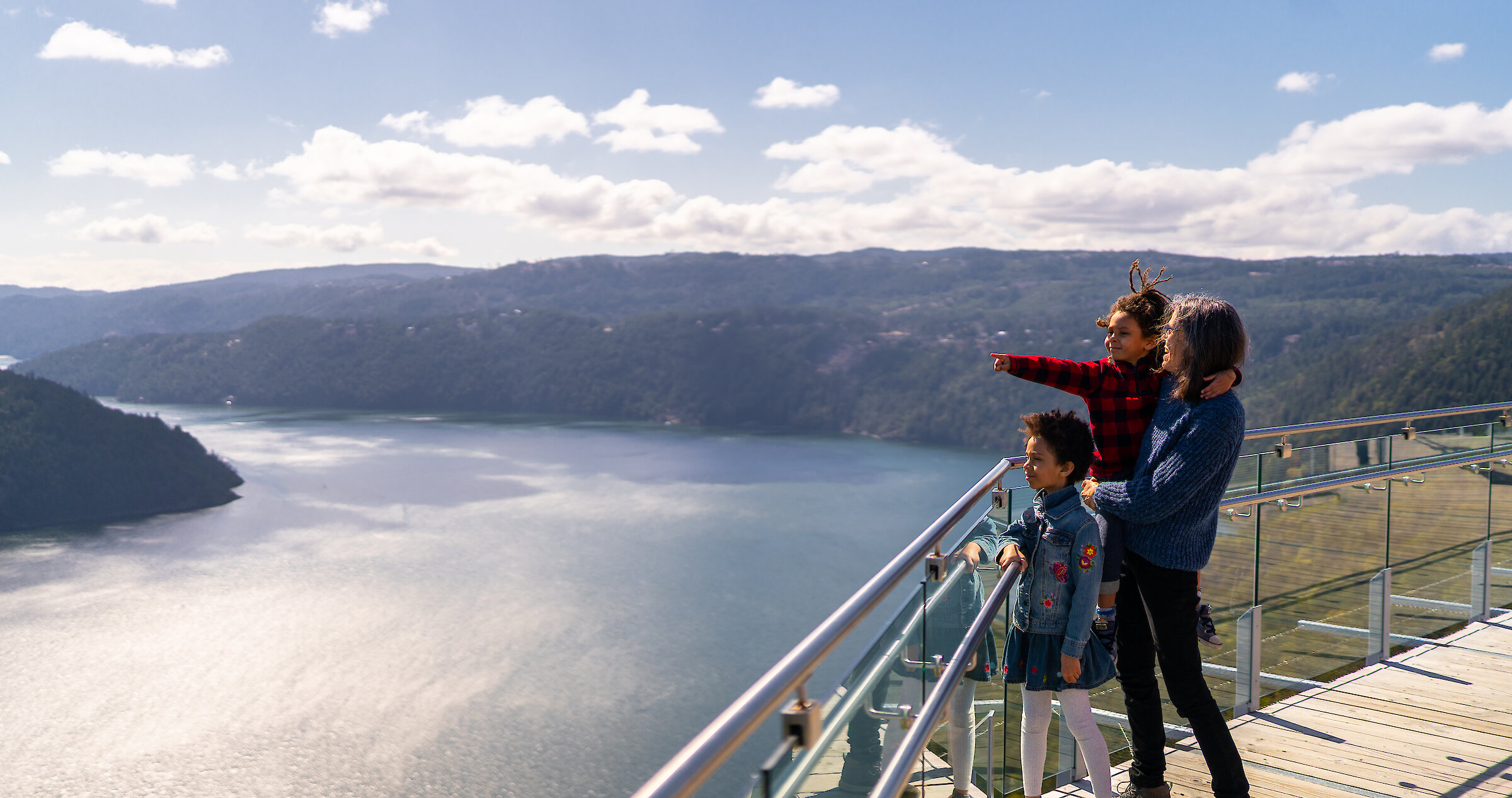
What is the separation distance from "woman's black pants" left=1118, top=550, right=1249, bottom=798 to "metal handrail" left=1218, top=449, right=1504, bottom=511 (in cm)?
80

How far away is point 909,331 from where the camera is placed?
98062 mm

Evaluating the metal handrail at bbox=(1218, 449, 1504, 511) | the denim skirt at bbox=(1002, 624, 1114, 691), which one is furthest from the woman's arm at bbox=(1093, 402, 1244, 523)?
the metal handrail at bbox=(1218, 449, 1504, 511)

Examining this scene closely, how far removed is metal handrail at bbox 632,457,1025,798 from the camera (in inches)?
25.9

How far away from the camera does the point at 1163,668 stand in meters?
1.89

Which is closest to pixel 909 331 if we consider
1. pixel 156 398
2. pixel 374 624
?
pixel 374 624

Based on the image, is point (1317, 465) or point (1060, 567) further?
point (1317, 465)

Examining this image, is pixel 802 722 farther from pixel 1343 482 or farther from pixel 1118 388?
pixel 1343 482

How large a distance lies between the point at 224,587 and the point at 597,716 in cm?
2206

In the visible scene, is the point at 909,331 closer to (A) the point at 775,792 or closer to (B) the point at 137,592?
(B) the point at 137,592

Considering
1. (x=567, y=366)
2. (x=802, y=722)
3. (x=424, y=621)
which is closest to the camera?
(x=802, y=722)

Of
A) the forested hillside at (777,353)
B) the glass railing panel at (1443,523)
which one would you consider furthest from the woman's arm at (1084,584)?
the forested hillside at (777,353)

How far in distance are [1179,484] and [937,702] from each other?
63cm

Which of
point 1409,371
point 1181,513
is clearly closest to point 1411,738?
point 1181,513

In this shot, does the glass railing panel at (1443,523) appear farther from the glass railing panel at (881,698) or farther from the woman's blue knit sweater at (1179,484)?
the glass railing panel at (881,698)
